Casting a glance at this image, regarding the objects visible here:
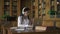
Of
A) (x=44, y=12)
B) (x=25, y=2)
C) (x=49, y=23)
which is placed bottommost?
(x=49, y=23)

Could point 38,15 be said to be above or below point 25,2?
below

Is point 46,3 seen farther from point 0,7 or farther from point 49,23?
point 0,7

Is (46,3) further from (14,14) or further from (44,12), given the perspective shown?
(14,14)

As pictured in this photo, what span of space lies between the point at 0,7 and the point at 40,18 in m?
1.94

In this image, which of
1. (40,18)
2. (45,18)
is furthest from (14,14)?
(45,18)

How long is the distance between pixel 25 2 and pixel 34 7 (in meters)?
0.59

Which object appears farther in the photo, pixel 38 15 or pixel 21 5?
pixel 21 5

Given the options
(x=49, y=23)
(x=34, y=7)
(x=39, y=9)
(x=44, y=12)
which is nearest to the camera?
(x=49, y=23)

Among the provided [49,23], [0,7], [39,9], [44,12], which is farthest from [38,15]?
[0,7]

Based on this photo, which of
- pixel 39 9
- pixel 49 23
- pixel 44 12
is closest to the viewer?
pixel 49 23

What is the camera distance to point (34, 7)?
7.36 m

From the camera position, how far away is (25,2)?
303 inches

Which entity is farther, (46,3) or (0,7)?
(0,7)

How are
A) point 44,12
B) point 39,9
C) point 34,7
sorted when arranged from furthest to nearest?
point 34,7 < point 39,9 < point 44,12
